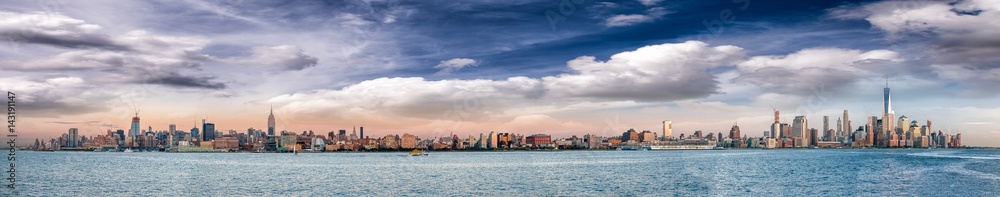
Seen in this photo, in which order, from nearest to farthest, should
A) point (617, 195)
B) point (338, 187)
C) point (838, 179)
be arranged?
1. point (617, 195)
2. point (338, 187)
3. point (838, 179)

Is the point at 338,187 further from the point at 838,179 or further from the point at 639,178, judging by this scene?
the point at 838,179

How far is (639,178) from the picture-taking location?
111m

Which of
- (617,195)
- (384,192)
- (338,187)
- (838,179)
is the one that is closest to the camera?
(617,195)

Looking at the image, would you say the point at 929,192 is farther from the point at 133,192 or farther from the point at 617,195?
the point at 133,192

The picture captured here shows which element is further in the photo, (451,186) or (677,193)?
(451,186)

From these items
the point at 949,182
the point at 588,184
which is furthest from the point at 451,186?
the point at 949,182

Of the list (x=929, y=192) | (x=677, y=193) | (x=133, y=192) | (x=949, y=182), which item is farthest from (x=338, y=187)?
(x=949, y=182)

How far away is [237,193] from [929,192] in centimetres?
7473

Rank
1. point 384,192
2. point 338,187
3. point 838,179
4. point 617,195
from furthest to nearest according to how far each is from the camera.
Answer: point 838,179 < point 338,187 < point 384,192 < point 617,195

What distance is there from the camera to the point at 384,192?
8494 centimetres

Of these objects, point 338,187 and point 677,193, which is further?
point 338,187

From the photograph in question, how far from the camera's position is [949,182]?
9438cm

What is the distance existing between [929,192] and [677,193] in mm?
26369

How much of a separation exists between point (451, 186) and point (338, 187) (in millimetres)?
13868
